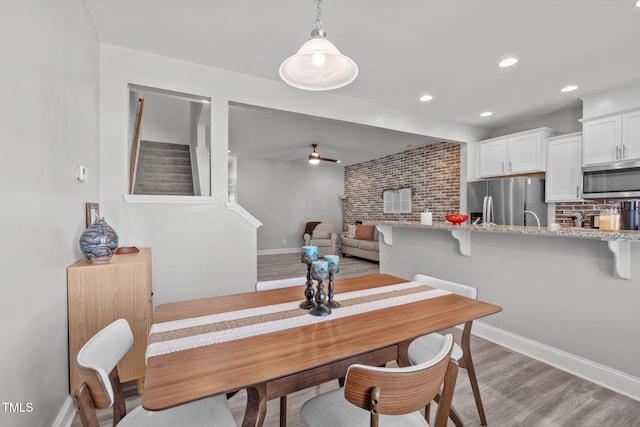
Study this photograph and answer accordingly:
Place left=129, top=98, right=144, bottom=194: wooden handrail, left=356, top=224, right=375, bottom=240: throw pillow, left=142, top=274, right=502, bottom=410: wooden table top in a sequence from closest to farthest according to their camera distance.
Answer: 1. left=142, top=274, right=502, bottom=410: wooden table top
2. left=129, top=98, right=144, bottom=194: wooden handrail
3. left=356, top=224, right=375, bottom=240: throw pillow

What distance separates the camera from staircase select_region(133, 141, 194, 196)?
519cm

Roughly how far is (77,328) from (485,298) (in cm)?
327

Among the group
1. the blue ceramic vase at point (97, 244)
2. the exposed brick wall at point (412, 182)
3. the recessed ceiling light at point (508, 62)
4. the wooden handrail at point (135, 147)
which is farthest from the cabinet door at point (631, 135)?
the wooden handrail at point (135, 147)

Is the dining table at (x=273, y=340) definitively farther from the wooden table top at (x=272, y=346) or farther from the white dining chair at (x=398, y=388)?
the white dining chair at (x=398, y=388)

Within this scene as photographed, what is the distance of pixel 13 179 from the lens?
116 cm

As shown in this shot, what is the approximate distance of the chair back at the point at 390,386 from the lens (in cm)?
82

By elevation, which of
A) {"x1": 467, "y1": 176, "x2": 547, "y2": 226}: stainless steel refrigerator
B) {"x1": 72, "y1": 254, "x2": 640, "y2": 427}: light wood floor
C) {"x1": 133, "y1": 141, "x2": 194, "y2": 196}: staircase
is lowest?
{"x1": 72, "y1": 254, "x2": 640, "y2": 427}: light wood floor

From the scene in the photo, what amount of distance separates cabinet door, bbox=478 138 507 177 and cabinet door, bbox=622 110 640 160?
137 cm

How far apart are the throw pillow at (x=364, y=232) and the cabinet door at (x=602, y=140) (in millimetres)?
4286

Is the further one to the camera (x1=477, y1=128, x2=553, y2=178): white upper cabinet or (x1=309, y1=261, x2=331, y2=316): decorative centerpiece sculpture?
(x1=477, y1=128, x2=553, y2=178): white upper cabinet

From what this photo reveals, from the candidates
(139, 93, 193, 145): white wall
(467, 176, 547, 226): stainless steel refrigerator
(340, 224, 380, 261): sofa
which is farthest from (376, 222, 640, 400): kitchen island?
(139, 93, 193, 145): white wall

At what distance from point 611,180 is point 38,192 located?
213 inches

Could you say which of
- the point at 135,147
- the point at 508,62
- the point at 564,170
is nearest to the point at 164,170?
the point at 135,147

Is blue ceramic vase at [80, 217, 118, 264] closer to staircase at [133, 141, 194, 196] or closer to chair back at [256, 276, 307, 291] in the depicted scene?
chair back at [256, 276, 307, 291]
